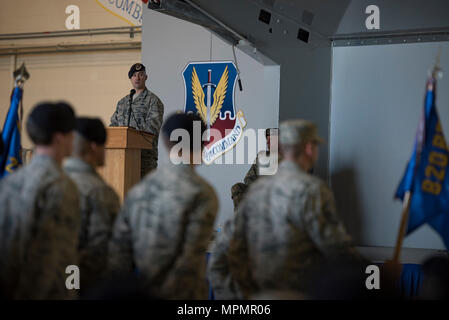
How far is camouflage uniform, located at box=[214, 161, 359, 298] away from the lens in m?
2.52

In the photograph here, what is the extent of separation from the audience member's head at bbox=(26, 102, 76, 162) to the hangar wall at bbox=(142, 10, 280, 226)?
4830 millimetres

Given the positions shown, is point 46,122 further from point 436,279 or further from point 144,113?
point 144,113

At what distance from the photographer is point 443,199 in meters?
3.13

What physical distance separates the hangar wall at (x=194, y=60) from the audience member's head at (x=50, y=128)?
15.8ft

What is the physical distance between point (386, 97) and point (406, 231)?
11.6 ft

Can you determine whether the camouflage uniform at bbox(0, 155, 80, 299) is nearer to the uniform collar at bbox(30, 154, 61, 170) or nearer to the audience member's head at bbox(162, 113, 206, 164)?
the uniform collar at bbox(30, 154, 61, 170)

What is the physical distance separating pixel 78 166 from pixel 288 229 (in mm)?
1010

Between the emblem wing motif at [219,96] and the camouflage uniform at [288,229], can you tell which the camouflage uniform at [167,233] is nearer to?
the camouflage uniform at [288,229]

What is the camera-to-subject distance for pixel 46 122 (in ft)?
8.01

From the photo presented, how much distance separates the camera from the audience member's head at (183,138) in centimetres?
274

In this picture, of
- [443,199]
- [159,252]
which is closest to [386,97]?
[443,199]

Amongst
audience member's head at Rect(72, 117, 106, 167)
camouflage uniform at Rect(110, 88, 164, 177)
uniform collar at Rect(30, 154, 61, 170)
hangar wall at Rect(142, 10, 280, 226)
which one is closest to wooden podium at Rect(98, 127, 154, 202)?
camouflage uniform at Rect(110, 88, 164, 177)

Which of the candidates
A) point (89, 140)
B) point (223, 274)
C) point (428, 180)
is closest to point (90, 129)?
point (89, 140)
